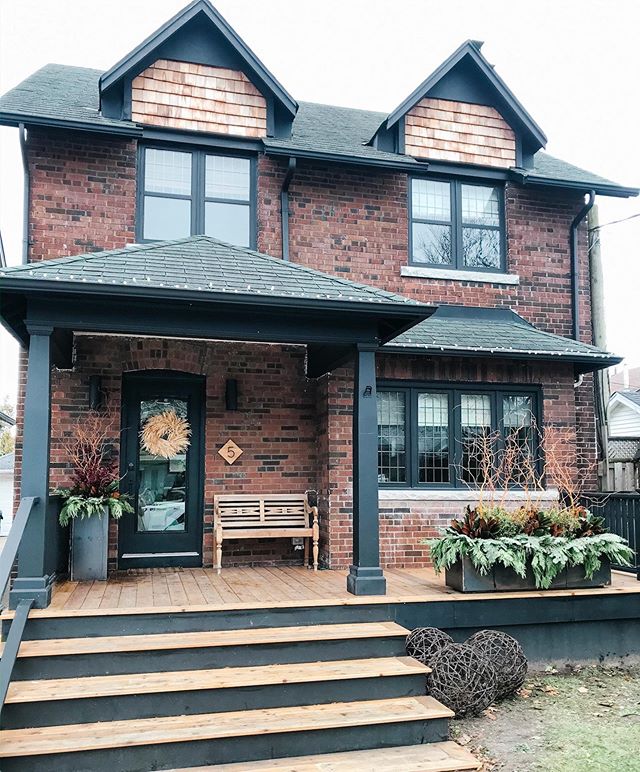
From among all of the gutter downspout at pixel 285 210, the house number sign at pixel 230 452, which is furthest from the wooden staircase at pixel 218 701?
the gutter downspout at pixel 285 210

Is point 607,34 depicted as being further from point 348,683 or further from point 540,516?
point 348,683

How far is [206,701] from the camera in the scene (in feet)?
17.0

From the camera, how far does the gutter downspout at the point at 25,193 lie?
8.28 m

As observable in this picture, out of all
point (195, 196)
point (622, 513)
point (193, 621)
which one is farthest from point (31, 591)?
point (622, 513)

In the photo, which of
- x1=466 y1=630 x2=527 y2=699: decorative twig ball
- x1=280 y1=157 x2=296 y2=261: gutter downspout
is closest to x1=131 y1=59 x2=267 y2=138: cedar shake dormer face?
x1=280 y1=157 x2=296 y2=261: gutter downspout

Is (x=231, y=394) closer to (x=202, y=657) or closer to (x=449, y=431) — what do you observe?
(x=449, y=431)

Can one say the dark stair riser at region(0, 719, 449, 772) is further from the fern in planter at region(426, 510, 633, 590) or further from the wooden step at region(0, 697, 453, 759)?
the fern in planter at region(426, 510, 633, 590)

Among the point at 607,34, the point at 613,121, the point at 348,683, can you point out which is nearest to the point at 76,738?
the point at 348,683

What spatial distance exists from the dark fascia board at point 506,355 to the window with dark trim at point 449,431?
1.92 feet

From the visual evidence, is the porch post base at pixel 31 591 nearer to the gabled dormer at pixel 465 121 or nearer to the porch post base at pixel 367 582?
the porch post base at pixel 367 582

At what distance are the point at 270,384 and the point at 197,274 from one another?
254 cm

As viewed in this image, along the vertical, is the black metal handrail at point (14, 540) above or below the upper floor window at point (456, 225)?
below

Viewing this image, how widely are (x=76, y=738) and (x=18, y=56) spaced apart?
1419 inches

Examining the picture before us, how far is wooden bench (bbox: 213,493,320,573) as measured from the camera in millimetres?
8289
